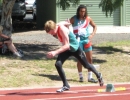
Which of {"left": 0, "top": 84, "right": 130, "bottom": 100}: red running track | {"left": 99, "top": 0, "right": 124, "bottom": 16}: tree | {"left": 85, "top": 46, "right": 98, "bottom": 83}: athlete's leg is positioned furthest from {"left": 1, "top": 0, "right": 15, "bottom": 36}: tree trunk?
{"left": 0, "top": 84, "right": 130, "bottom": 100}: red running track

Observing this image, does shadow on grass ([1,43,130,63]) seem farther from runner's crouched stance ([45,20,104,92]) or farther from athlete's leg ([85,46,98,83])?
runner's crouched stance ([45,20,104,92])

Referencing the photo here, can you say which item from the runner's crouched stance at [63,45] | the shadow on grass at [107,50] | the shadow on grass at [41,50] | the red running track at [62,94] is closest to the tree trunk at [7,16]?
the shadow on grass at [41,50]

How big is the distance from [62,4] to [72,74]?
4412 millimetres

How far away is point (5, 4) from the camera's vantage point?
47.3 feet

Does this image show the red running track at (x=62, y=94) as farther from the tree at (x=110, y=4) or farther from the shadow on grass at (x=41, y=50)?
the tree at (x=110, y=4)

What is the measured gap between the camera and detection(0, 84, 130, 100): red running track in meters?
9.36

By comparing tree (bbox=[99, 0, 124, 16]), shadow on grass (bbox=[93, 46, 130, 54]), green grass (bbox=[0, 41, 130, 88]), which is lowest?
shadow on grass (bbox=[93, 46, 130, 54])

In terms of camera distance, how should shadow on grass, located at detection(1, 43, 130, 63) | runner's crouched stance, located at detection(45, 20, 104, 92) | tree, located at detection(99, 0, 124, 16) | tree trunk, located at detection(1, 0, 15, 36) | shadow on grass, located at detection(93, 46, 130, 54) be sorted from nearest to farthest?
runner's crouched stance, located at detection(45, 20, 104, 92)
shadow on grass, located at detection(1, 43, 130, 63)
tree trunk, located at detection(1, 0, 15, 36)
tree, located at detection(99, 0, 124, 16)
shadow on grass, located at detection(93, 46, 130, 54)

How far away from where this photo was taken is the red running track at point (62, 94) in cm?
936

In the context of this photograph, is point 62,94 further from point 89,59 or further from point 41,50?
point 41,50

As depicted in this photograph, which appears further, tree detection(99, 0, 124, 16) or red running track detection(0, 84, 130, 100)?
tree detection(99, 0, 124, 16)

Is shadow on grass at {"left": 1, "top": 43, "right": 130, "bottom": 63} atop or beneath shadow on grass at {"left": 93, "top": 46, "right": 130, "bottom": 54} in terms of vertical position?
atop

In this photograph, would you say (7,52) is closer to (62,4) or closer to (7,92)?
(62,4)

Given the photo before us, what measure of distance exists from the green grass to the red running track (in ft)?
2.11
